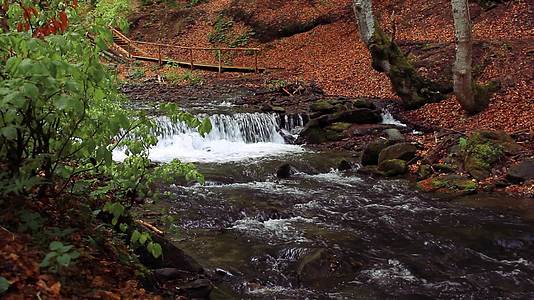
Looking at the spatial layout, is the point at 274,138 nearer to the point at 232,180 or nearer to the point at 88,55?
the point at 232,180

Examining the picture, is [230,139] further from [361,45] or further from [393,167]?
[361,45]

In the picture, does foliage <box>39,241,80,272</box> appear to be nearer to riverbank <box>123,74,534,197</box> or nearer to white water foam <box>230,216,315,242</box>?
white water foam <box>230,216,315,242</box>

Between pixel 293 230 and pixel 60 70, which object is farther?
pixel 293 230

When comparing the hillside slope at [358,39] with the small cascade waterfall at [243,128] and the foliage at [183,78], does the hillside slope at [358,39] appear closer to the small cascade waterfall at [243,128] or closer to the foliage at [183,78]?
the foliage at [183,78]

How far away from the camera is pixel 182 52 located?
2862cm

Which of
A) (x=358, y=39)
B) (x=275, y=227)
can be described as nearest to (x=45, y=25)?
(x=275, y=227)

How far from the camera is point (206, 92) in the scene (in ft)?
66.7

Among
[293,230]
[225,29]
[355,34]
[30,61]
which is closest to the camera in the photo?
[30,61]

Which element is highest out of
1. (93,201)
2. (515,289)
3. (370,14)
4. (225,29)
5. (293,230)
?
(225,29)

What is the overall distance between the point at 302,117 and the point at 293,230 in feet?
27.7

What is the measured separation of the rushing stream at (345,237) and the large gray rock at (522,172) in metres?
0.86

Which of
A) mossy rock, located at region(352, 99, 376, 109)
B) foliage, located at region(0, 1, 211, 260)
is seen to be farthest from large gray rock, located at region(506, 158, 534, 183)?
foliage, located at region(0, 1, 211, 260)

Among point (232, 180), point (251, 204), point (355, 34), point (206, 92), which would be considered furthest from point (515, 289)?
point (355, 34)

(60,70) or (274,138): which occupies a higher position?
(60,70)
